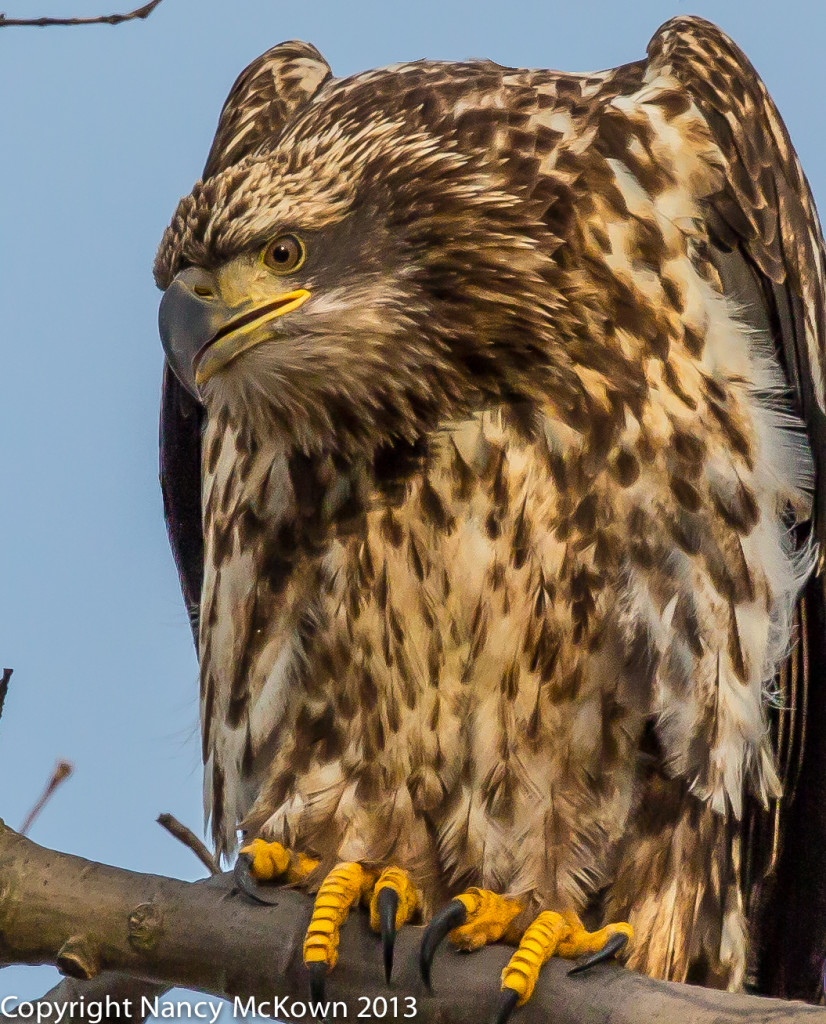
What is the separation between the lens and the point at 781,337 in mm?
4898

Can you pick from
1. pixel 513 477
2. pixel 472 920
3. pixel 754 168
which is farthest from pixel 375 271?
pixel 472 920

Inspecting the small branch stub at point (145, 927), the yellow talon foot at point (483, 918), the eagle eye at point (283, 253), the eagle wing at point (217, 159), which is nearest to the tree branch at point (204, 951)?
the small branch stub at point (145, 927)

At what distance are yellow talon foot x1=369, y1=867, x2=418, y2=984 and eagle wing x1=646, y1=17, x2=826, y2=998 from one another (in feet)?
4.28

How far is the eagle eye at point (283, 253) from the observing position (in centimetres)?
429

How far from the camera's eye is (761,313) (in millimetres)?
4859

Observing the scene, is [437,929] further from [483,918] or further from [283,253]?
[283,253]

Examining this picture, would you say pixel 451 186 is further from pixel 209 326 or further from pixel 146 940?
pixel 146 940

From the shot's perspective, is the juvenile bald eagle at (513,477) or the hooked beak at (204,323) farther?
the juvenile bald eagle at (513,477)

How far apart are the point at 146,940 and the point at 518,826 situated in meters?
1.37

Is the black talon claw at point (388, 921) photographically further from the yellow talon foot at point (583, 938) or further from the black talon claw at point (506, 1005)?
the yellow talon foot at point (583, 938)

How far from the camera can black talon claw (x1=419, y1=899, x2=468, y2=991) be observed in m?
3.94

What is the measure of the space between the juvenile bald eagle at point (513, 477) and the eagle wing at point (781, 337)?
17mm

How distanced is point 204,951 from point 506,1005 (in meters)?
0.72

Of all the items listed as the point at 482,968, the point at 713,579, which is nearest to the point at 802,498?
the point at 713,579
